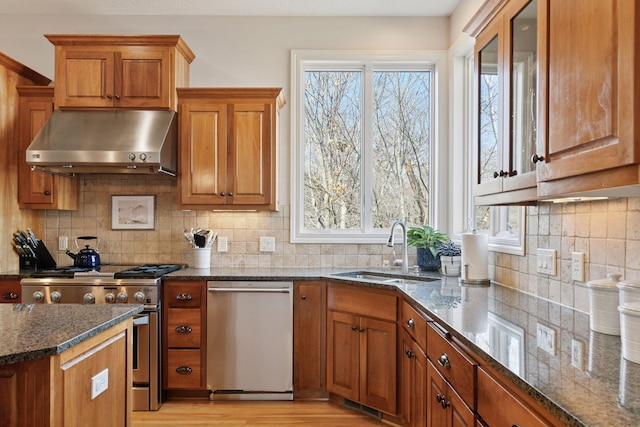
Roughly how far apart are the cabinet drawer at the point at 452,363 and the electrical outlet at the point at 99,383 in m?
1.26

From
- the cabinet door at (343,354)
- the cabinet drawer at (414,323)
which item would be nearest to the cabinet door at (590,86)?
the cabinet drawer at (414,323)

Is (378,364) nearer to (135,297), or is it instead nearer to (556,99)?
(135,297)

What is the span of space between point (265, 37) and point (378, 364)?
2.69m

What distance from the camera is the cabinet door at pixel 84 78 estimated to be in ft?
11.1

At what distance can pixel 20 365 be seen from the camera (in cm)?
132

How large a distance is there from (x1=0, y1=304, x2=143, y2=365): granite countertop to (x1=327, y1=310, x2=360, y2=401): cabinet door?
1.49 meters

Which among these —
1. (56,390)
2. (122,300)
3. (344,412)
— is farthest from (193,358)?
(56,390)

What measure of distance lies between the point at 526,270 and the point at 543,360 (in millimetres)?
1176

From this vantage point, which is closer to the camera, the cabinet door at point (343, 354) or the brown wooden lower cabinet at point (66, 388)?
the brown wooden lower cabinet at point (66, 388)

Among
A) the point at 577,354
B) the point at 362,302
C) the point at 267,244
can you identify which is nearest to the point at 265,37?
the point at 267,244

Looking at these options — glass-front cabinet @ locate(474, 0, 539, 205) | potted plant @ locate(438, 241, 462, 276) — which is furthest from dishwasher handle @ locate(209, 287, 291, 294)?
glass-front cabinet @ locate(474, 0, 539, 205)

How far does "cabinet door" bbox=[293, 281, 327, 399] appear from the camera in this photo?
125 inches

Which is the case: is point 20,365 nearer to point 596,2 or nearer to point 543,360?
point 543,360

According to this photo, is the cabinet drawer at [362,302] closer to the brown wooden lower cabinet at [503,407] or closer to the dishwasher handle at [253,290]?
the dishwasher handle at [253,290]
